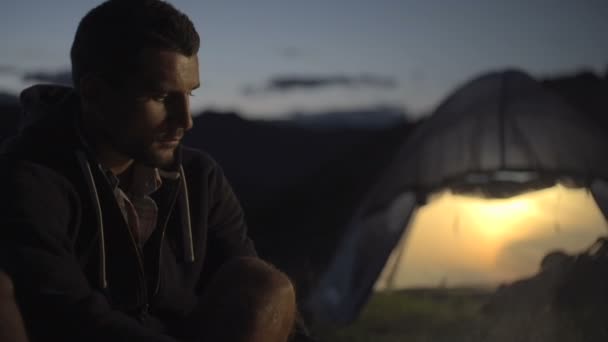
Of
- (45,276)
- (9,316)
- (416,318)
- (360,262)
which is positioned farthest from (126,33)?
(416,318)

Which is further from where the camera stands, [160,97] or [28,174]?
[160,97]

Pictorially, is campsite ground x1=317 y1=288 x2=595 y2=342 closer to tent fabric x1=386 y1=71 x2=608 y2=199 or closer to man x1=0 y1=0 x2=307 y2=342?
tent fabric x1=386 y1=71 x2=608 y2=199

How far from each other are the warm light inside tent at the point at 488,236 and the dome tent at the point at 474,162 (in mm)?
163

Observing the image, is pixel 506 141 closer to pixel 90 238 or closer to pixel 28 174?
pixel 90 238

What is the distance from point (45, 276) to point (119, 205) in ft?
0.95

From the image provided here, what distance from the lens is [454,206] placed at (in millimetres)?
4367

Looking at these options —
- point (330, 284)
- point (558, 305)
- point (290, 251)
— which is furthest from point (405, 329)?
point (290, 251)

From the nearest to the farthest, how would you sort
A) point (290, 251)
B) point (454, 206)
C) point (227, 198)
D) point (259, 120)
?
point (227, 198) → point (454, 206) → point (290, 251) → point (259, 120)

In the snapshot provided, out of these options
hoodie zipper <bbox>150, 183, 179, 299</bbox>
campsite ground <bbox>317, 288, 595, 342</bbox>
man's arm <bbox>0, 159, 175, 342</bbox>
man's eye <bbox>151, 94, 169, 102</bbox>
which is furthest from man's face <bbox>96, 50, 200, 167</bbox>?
campsite ground <bbox>317, 288, 595, 342</bbox>

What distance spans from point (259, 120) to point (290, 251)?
3.60m

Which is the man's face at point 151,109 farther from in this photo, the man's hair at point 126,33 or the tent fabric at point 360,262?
the tent fabric at point 360,262

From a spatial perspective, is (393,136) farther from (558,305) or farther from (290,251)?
(558,305)

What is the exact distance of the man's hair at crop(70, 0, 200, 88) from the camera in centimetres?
183

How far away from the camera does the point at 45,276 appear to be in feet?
5.29
